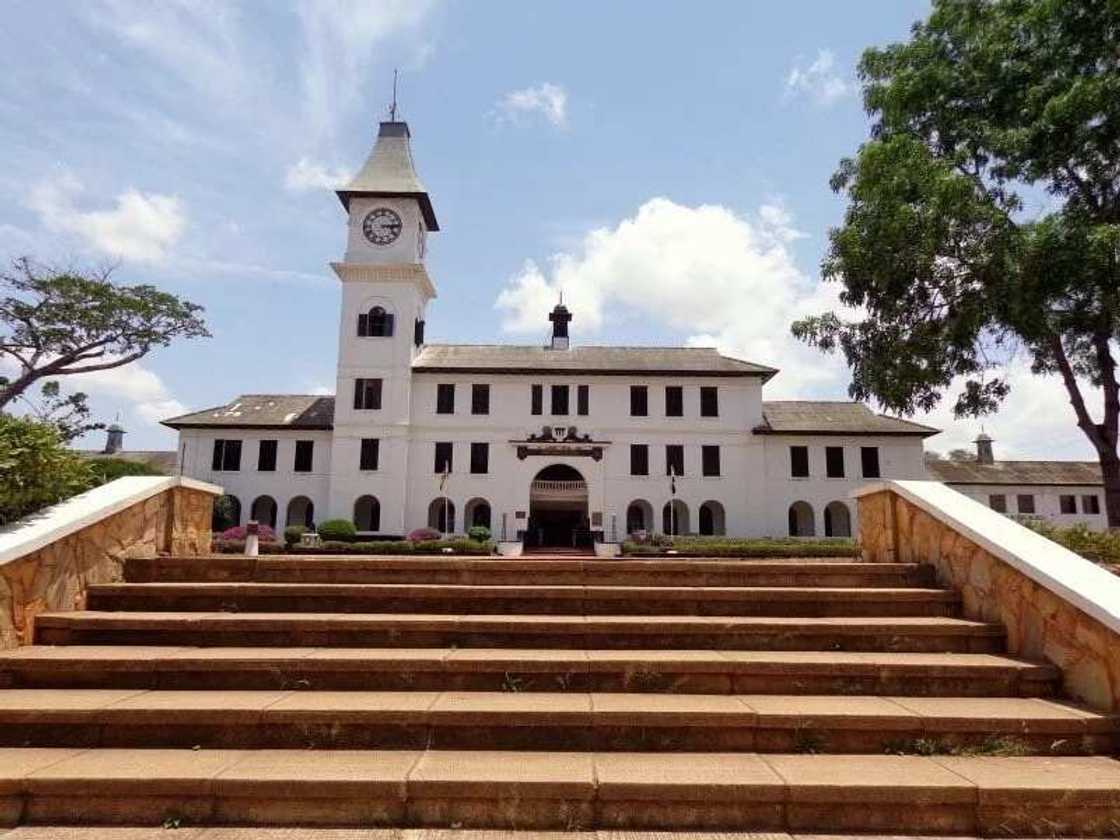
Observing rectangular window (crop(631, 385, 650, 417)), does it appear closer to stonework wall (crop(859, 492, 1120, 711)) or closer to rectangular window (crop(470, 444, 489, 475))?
rectangular window (crop(470, 444, 489, 475))

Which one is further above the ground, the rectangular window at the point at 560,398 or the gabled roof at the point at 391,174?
the gabled roof at the point at 391,174

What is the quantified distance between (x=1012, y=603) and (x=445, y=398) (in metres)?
30.7

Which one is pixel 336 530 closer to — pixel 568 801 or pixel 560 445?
pixel 560 445

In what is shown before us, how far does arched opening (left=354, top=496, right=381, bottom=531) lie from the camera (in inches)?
1379

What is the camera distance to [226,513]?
33156 millimetres

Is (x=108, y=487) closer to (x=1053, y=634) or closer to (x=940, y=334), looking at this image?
(x=1053, y=634)

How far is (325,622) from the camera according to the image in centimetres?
520

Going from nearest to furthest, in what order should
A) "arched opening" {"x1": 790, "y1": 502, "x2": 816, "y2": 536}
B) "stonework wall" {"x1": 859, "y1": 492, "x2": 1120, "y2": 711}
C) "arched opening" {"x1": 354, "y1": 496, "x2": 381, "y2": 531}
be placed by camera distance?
"stonework wall" {"x1": 859, "y1": 492, "x2": 1120, "y2": 711}
"arched opening" {"x1": 354, "y1": 496, "x2": 381, "y2": 531}
"arched opening" {"x1": 790, "y1": 502, "x2": 816, "y2": 536}

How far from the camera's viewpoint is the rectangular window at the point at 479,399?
34.6 metres

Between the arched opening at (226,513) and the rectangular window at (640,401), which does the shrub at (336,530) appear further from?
the rectangular window at (640,401)

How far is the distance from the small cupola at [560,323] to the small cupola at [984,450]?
101 ft

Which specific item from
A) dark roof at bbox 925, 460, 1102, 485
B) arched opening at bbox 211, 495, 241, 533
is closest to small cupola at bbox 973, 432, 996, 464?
dark roof at bbox 925, 460, 1102, 485

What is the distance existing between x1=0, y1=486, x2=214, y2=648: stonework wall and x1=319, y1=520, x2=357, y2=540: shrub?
22.4 m

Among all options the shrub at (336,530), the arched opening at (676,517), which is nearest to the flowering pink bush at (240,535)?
the shrub at (336,530)
